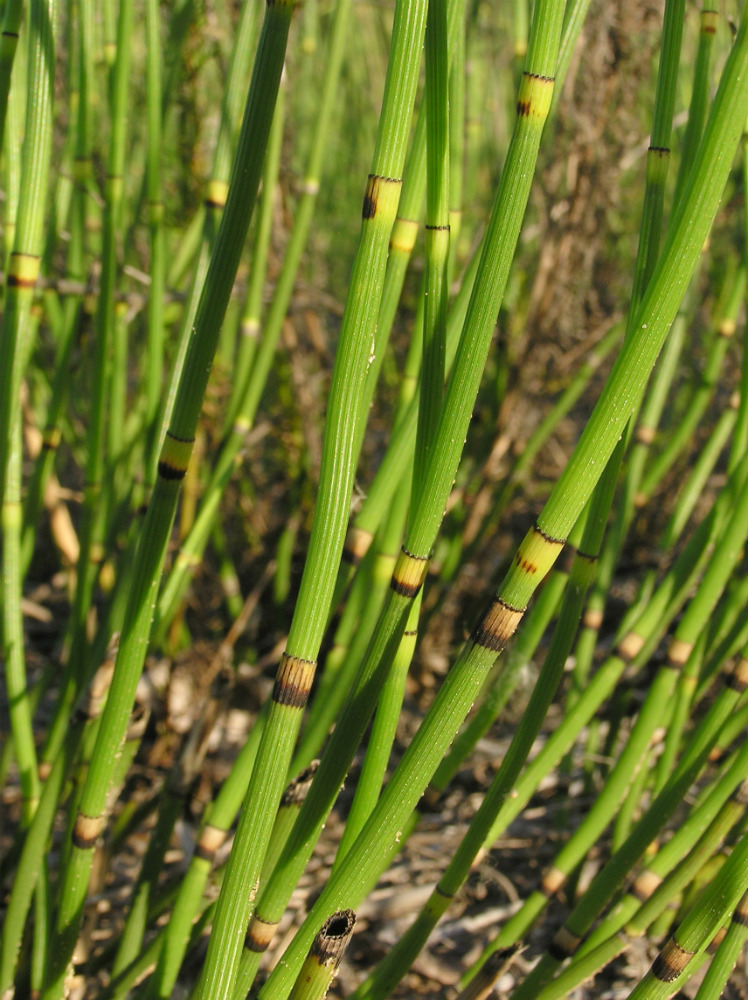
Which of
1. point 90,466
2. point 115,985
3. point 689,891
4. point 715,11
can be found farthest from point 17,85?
point 689,891

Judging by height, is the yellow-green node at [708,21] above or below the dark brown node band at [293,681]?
above

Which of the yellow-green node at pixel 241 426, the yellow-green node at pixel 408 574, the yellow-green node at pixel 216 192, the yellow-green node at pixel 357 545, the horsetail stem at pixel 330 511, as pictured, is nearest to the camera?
the horsetail stem at pixel 330 511

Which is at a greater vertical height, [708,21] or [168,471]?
[708,21]

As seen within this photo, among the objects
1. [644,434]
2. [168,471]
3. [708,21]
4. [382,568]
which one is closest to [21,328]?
[168,471]

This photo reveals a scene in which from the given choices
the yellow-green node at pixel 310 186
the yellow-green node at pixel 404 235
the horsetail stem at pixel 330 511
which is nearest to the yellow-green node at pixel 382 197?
the horsetail stem at pixel 330 511

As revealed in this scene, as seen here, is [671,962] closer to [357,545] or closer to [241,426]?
[357,545]

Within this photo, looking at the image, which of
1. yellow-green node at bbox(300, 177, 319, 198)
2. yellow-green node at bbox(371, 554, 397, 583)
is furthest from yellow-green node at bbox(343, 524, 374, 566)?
yellow-green node at bbox(300, 177, 319, 198)

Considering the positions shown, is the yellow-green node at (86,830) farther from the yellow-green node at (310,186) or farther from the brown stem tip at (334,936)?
the yellow-green node at (310,186)

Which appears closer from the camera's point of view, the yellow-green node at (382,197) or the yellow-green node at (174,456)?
the yellow-green node at (382,197)

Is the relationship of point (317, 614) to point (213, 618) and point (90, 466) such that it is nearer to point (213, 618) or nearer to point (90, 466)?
point (90, 466)
